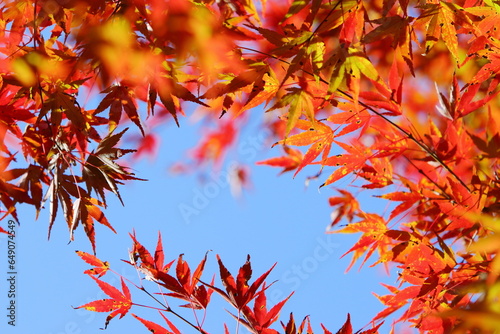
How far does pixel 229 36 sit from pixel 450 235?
30.1 inches

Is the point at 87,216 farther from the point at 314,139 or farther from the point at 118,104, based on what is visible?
the point at 314,139

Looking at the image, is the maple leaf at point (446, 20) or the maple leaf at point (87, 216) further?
the maple leaf at point (87, 216)

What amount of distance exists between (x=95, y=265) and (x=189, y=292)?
0.90ft

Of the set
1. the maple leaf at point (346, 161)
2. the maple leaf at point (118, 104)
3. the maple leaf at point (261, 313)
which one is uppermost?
the maple leaf at point (118, 104)

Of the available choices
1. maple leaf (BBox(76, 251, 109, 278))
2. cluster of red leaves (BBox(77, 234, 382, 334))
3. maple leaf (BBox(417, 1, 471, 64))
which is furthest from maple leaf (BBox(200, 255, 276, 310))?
maple leaf (BBox(417, 1, 471, 64))

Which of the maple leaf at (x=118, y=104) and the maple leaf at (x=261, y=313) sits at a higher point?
the maple leaf at (x=118, y=104)

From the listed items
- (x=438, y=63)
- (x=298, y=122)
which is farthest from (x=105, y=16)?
(x=438, y=63)

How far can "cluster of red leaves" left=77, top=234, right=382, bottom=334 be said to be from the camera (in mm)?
1085

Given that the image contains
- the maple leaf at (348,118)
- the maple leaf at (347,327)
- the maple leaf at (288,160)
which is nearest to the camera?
the maple leaf at (347,327)

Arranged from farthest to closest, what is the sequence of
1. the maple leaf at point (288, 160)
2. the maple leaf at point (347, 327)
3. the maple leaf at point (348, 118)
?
the maple leaf at point (288, 160) → the maple leaf at point (348, 118) → the maple leaf at point (347, 327)

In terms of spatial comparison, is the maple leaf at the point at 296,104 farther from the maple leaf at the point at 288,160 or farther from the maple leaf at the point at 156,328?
the maple leaf at the point at 288,160

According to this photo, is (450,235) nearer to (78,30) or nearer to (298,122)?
(298,122)

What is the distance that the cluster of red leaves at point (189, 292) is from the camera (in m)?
1.08

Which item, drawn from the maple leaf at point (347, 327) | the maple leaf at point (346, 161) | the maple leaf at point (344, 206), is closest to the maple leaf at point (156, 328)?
the maple leaf at point (347, 327)
